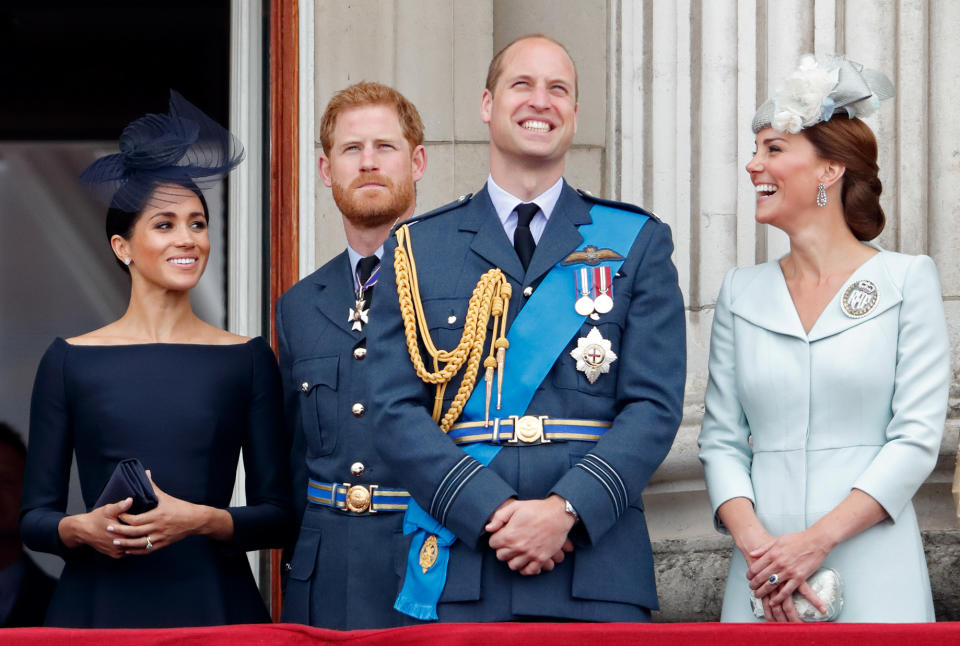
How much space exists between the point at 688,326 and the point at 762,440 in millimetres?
1144

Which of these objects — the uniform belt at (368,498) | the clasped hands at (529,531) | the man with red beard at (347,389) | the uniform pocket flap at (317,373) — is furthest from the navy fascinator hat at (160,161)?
the clasped hands at (529,531)

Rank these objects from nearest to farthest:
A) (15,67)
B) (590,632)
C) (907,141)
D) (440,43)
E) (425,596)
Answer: (590,632) < (425,596) < (907,141) < (440,43) < (15,67)

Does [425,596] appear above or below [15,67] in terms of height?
below

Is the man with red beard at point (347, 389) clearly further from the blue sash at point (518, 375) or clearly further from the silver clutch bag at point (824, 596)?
the silver clutch bag at point (824, 596)

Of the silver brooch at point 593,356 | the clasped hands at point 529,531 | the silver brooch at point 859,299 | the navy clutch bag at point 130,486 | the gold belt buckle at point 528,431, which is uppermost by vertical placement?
the silver brooch at point 859,299

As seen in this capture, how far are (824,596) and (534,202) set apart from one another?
3.01ft

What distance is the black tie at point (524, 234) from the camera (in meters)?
2.99

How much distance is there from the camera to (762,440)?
9.95ft

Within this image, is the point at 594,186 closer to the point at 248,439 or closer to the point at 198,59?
the point at 248,439

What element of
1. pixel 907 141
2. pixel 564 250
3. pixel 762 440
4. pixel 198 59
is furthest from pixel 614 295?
pixel 198 59

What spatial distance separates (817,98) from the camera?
3.10 metres

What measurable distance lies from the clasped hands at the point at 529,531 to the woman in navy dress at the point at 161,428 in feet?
2.50

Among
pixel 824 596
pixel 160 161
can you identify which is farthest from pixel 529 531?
pixel 160 161

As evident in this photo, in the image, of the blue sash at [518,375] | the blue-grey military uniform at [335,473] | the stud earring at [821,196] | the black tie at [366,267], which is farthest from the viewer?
the black tie at [366,267]
